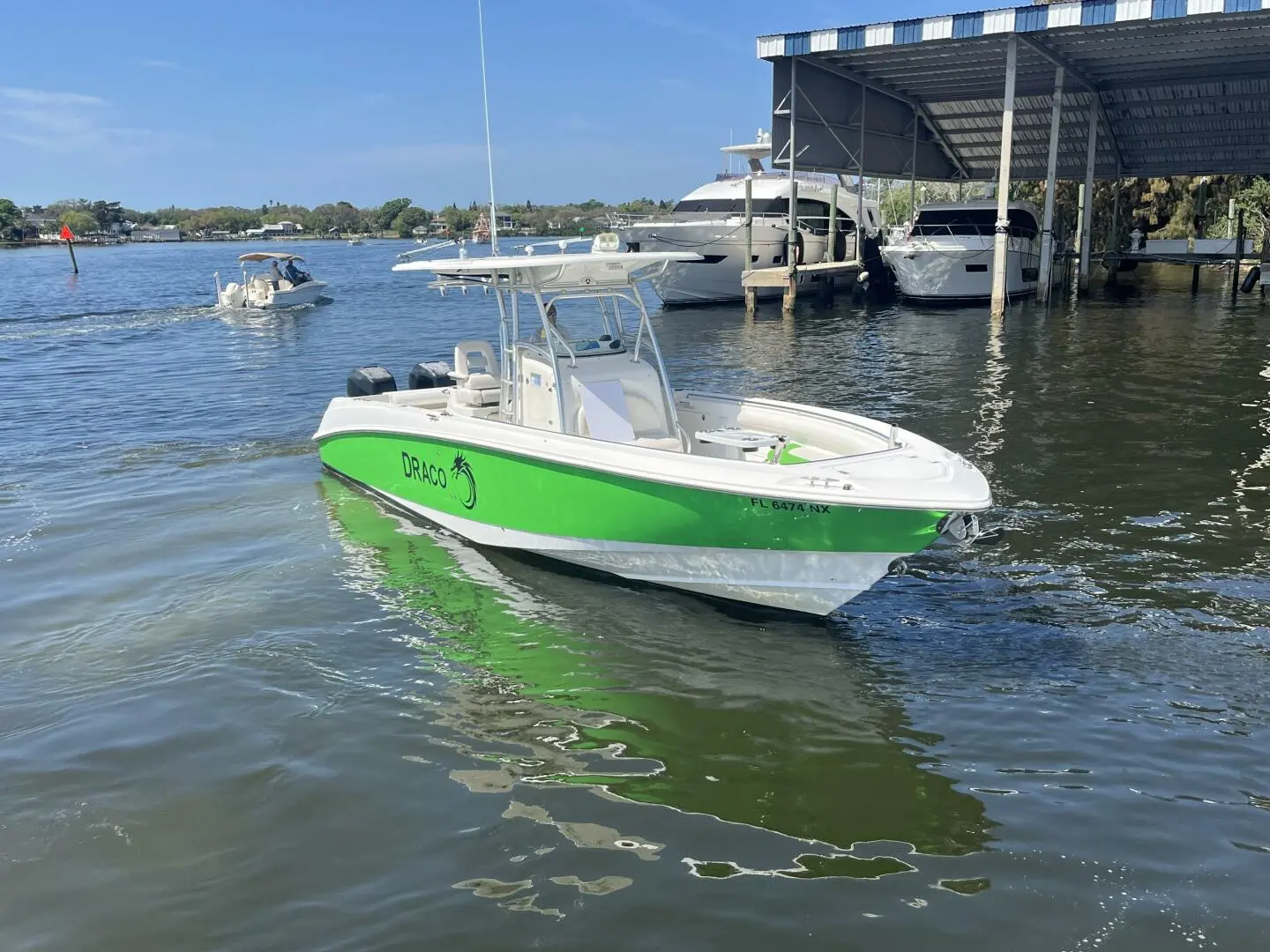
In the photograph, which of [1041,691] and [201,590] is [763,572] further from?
[201,590]

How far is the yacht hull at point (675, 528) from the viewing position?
659 cm

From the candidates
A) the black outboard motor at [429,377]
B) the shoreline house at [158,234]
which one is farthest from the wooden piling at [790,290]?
the shoreline house at [158,234]

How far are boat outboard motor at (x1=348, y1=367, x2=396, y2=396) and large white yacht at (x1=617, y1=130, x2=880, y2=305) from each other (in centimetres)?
1961

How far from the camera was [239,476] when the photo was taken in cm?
1217

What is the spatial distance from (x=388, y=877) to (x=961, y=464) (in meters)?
4.60

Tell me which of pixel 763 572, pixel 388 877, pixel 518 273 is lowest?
pixel 388 877

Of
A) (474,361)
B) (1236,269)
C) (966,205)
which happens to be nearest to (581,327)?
(474,361)

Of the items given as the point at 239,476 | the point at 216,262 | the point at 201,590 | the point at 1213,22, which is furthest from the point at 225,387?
the point at 216,262

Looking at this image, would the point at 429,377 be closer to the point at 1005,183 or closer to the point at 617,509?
the point at 617,509

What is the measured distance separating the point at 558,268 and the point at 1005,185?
60.6ft

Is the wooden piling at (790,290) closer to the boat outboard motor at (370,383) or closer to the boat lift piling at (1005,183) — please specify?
the boat lift piling at (1005,183)

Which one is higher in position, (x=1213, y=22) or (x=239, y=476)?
(x=1213, y=22)

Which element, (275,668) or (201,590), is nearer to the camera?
(275,668)

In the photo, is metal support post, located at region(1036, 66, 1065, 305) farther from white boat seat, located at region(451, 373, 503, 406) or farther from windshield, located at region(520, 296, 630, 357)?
white boat seat, located at region(451, 373, 503, 406)
